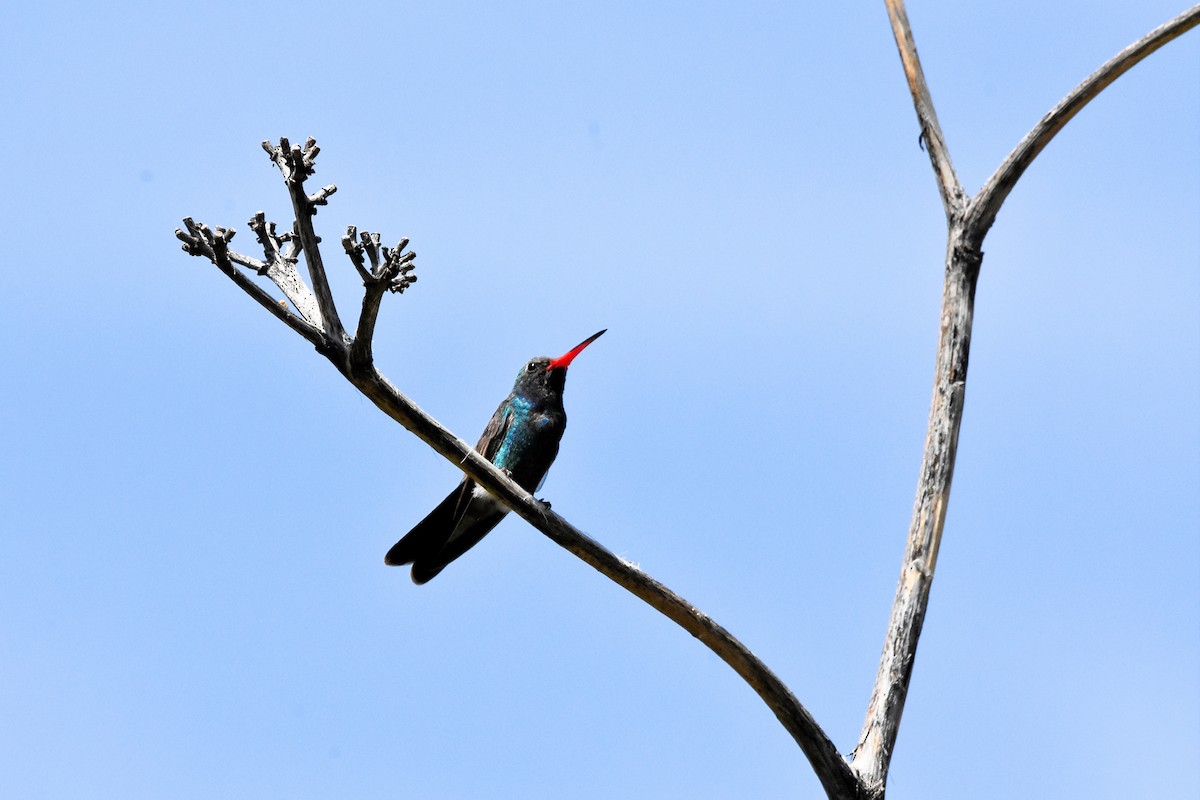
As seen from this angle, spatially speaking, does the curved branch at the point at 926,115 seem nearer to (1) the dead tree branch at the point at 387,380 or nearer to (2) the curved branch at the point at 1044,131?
(2) the curved branch at the point at 1044,131

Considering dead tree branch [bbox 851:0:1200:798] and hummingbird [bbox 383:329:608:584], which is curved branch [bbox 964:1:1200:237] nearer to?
dead tree branch [bbox 851:0:1200:798]

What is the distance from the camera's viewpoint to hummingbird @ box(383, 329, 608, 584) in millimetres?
7859

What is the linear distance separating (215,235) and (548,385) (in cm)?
399

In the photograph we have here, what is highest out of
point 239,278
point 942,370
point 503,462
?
point 942,370

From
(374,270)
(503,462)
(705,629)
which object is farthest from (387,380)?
(503,462)

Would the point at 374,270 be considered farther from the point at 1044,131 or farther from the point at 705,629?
the point at 1044,131

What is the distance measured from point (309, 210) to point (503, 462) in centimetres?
367

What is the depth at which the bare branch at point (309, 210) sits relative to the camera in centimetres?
507

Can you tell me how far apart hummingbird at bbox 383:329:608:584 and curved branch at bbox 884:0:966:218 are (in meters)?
2.71

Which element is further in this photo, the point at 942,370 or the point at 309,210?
the point at 942,370

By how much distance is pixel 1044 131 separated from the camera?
6641 mm

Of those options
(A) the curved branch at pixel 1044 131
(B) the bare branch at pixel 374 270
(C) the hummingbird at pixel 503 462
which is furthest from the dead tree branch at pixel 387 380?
(A) the curved branch at pixel 1044 131

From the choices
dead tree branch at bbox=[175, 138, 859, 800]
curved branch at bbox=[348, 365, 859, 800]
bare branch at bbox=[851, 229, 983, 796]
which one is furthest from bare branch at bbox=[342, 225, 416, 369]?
bare branch at bbox=[851, 229, 983, 796]

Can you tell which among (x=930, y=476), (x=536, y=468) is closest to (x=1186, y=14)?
(x=930, y=476)
